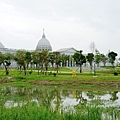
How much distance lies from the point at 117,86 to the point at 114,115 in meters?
20.8

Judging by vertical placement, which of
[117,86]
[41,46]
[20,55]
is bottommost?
[117,86]

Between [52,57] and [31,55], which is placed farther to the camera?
[52,57]

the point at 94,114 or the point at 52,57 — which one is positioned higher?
the point at 52,57

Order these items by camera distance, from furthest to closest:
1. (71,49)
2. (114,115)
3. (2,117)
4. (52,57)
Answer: (71,49) < (52,57) < (114,115) < (2,117)

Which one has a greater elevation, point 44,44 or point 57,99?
point 44,44

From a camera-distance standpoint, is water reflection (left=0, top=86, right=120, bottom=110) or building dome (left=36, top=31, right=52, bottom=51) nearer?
water reflection (left=0, top=86, right=120, bottom=110)

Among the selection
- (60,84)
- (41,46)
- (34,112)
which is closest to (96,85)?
(60,84)

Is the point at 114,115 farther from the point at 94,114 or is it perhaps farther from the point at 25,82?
the point at 25,82

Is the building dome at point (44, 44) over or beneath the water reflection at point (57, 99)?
over

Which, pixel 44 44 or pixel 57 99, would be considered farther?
A: pixel 44 44

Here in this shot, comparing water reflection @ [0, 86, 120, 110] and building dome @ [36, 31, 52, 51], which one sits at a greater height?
building dome @ [36, 31, 52, 51]

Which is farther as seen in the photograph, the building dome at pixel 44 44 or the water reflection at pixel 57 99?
the building dome at pixel 44 44

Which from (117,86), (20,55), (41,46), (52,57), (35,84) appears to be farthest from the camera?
(41,46)

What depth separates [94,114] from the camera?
9.99 meters
